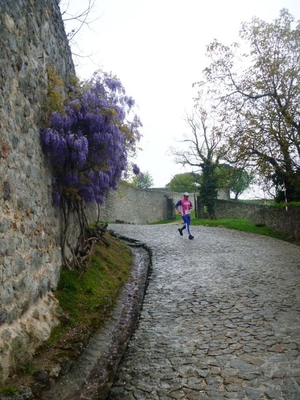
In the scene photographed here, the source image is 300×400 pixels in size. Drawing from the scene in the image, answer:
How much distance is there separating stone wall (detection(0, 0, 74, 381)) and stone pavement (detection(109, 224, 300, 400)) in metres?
1.12

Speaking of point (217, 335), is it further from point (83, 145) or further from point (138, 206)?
point (138, 206)

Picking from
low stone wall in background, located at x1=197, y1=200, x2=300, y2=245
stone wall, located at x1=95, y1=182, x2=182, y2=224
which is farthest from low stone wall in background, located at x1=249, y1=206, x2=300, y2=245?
stone wall, located at x1=95, y1=182, x2=182, y2=224

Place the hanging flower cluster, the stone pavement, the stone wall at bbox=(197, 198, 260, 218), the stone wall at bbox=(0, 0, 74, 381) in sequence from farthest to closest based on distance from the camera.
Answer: the stone wall at bbox=(197, 198, 260, 218), the hanging flower cluster, the stone wall at bbox=(0, 0, 74, 381), the stone pavement

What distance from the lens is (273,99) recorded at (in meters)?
13.1

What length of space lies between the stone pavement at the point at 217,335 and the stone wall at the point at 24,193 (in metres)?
1.12

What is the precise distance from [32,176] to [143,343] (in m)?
2.53

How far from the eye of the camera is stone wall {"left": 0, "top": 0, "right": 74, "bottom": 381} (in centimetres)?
366

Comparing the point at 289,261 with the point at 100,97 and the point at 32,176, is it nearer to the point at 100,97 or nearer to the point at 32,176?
the point at 100,97

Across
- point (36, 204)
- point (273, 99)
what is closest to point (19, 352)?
point (36, 204)

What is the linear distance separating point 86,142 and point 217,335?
3.32 m

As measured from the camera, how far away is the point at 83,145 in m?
5.50

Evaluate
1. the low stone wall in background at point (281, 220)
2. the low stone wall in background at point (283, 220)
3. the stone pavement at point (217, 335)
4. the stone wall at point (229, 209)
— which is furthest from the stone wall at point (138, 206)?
the stone pavement at point (217, 335)

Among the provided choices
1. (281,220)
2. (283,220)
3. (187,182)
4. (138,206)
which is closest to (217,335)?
(283,220)

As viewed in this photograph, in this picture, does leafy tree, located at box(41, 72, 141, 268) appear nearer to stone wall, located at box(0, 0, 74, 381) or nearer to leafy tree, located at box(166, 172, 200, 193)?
stone wall, located at box(0, 0, 74, 381)
